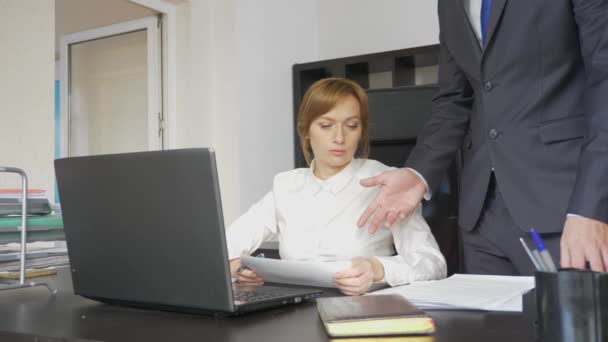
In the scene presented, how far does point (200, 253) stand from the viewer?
0.89 m

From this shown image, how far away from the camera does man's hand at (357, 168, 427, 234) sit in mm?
1475

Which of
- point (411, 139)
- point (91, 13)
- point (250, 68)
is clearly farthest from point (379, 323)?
point (91, 13)

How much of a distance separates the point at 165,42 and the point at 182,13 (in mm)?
225

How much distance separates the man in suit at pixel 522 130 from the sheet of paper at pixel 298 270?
0.26 metres

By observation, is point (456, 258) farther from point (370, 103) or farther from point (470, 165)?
point (370, 103)

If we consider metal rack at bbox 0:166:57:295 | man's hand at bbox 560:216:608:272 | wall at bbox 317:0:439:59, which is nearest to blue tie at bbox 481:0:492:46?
man's hand at bbox 560:216:608:272

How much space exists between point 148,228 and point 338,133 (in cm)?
103

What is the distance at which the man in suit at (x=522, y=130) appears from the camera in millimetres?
1200

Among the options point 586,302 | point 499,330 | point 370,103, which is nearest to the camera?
point 586,302

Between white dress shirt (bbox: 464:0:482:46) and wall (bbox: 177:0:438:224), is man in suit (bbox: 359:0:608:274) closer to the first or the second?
white dress shirt (bbox: 464:0:482:46)

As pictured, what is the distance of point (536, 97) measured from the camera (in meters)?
1.33

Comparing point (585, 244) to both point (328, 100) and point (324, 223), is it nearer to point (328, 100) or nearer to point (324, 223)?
point (324, 223)

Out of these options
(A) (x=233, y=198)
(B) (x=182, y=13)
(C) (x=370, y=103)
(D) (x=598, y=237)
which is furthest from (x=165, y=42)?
(D) (x=598, y=237)

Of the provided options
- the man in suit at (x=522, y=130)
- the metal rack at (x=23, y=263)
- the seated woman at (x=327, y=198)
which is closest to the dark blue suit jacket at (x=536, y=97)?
the man in suit at (x=522, y=130)
